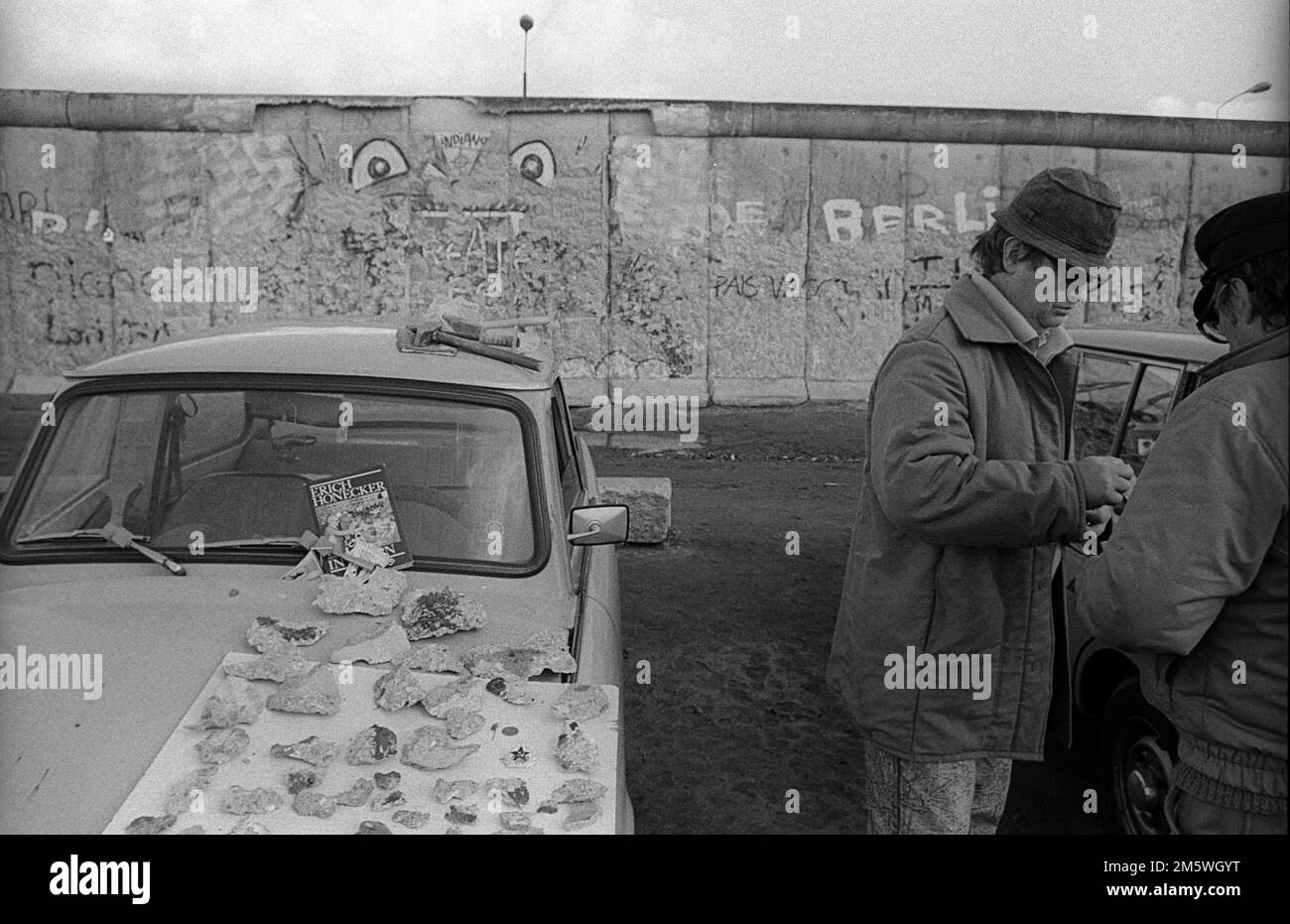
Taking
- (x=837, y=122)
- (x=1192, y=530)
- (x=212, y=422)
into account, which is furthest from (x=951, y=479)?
(x=837, y=122)

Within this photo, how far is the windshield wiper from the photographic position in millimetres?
2584

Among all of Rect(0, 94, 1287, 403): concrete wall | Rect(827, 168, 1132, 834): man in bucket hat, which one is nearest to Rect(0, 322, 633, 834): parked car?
Rect(827, 168, 1132, 834): man in bucket hat

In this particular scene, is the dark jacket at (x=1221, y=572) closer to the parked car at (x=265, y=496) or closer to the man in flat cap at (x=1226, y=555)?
the man in flat cap at (x=1226, y=555)

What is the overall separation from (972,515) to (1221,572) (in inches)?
19.4

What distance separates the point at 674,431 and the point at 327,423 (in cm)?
638

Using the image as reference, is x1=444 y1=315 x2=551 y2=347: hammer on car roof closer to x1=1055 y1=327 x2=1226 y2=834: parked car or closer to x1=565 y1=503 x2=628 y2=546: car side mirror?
x1=565 y1=503 x2=628 y2=546: car side mirror

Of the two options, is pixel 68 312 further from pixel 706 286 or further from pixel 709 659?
pixel 709 659

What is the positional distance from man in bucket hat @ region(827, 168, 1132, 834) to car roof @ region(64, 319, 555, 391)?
116cm

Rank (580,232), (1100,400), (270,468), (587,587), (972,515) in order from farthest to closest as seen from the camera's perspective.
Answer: (580,232)
(1100,400)
(587,587)
(270,468)
(972,515)

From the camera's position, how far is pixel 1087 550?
280 centimetres

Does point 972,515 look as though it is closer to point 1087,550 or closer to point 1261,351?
point 1261,351

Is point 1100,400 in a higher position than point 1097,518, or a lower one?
higher

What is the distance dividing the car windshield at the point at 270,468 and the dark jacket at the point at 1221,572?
1.53 meters

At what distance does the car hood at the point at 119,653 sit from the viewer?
1.92 m
